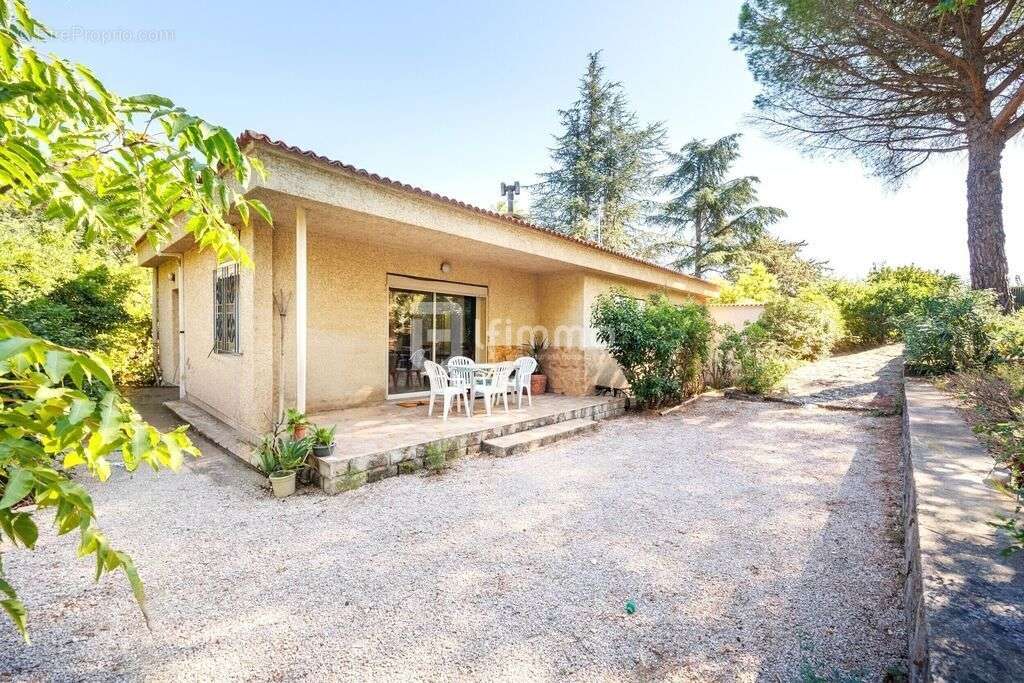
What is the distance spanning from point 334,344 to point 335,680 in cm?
626

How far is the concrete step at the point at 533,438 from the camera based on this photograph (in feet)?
20.7

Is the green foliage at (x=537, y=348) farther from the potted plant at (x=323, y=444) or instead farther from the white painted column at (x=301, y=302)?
the potted plant at (x=323, y=444)

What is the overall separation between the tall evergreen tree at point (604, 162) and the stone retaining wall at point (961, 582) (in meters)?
22.1

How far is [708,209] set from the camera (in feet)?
79.0

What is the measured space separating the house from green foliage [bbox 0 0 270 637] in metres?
3.62

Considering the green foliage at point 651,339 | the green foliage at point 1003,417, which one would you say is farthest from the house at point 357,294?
the green foliage at point 1003,417

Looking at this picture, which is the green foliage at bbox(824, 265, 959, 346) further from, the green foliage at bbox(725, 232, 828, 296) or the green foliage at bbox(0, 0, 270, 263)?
the green foliage at bbox(0, 0, 270, 263)

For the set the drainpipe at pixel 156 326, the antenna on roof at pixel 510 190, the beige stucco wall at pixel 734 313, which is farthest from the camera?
the antenna on roof at pixel 510 190

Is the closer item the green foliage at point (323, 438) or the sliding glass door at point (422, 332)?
the green foliage at point (323, 438)

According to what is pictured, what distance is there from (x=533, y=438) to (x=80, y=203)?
5.99 metres

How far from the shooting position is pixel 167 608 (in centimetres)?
290

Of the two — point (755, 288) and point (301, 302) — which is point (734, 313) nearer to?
point (755, 288)

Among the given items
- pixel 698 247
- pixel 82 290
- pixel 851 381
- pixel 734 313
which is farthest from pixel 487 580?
pixel 698 247

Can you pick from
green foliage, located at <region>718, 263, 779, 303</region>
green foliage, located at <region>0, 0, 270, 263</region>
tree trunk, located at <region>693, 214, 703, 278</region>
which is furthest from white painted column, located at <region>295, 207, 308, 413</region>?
tree trunk, located at <region>693, 214, 703, 278</region>
